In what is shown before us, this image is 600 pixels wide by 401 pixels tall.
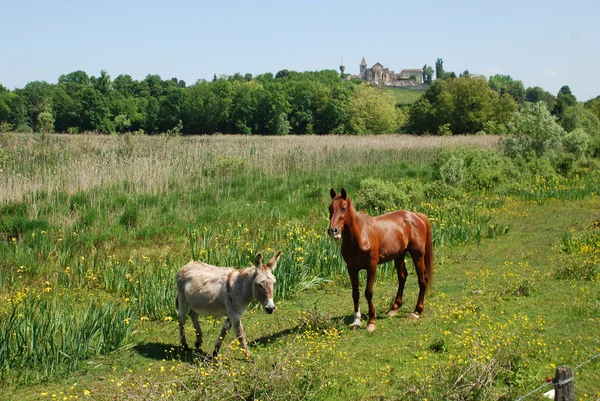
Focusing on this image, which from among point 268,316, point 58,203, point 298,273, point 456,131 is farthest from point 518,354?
point 456,131

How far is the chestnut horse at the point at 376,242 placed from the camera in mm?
8013

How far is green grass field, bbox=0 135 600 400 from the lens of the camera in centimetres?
579

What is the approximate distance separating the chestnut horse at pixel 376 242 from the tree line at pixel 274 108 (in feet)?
144

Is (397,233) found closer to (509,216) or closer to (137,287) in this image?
(137,287)

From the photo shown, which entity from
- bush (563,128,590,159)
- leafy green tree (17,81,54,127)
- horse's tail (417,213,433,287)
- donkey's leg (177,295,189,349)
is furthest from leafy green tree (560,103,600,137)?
leafy green tree (17,81,54,127)

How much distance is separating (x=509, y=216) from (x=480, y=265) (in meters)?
5.71

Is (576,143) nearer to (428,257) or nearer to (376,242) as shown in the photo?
(428,257)

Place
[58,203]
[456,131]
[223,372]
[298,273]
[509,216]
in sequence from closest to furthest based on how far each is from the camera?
[223,372] → [298,273] → [58,203] → [509,216] → [456,131]

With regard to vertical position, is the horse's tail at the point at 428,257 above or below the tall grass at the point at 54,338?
above

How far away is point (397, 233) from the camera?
8.83m

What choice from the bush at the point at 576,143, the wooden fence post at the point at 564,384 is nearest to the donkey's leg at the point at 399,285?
the wooden fence post at the point at 564,384

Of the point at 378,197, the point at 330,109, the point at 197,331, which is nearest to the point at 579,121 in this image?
the point at 378,197

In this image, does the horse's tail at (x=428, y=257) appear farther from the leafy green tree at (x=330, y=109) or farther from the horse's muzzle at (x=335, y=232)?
the leafy green tree at (x=330, y=109)

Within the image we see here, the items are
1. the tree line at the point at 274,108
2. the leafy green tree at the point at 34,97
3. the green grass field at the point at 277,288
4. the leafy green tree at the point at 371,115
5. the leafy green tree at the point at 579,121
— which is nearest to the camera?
the green grass field at the point at 277,288
